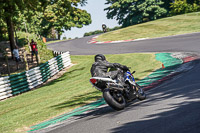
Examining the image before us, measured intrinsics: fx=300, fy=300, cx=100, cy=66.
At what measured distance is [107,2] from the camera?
69.2 metres

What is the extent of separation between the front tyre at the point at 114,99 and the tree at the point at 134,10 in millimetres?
56149

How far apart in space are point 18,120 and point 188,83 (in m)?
5.67

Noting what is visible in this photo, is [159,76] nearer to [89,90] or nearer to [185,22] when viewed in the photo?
[89,90]

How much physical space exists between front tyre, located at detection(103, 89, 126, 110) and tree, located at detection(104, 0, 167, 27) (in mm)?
56149

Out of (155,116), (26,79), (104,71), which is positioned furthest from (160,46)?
(155,116)

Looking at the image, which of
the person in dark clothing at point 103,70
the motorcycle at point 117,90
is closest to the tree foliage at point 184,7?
the motorcycle at point 117,90

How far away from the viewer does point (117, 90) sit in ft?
25.2

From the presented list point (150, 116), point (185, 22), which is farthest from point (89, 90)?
point (185, 22)

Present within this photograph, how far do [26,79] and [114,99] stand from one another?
10.8 meters

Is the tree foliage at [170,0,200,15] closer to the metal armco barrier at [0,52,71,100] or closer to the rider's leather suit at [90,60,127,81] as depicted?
the metal armco barrier at [0,52,71,100]

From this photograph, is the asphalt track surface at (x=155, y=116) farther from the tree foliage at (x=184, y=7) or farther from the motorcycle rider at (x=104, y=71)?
the tree foliage at (x=184, y=7)

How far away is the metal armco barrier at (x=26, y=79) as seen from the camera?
Answer: 52.6ft

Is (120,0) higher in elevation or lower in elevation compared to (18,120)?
higher

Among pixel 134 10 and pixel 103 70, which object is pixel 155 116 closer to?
pixel 103 70
